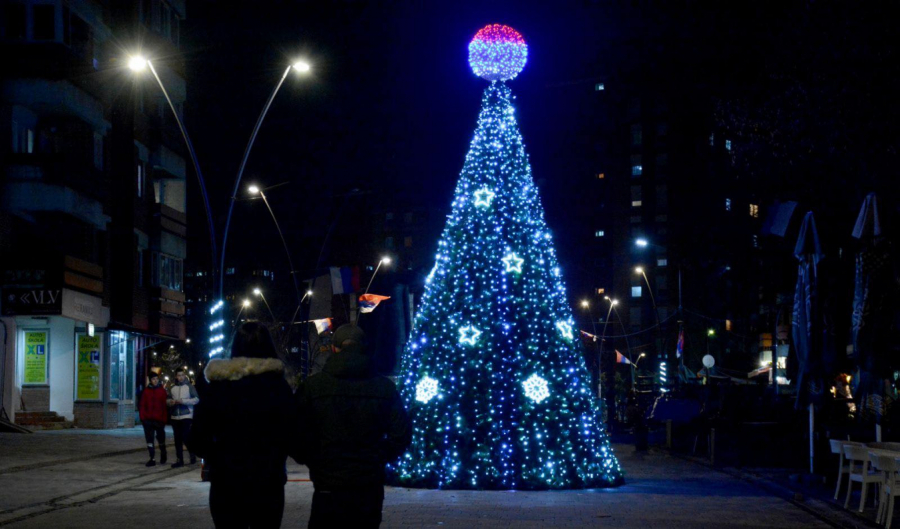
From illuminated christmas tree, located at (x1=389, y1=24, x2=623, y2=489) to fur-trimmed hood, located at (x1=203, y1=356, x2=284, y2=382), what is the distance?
10.3 meters

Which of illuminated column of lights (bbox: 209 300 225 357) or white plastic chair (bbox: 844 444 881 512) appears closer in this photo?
white plastic chair (bbox: 844 444 881 512)

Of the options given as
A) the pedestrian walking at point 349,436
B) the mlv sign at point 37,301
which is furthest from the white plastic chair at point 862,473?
the mlv sign at point 37,301

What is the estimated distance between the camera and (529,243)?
17281 mm

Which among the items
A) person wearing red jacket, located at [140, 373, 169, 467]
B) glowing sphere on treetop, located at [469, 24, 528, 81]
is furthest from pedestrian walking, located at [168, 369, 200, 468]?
glowing sphere on treetop, located at [469, 24, 528, 81]

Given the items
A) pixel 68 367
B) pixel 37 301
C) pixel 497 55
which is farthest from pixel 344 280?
pixel 497 55

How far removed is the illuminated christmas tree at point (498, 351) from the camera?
16.3 metres

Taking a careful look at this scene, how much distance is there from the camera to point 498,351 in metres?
16.7

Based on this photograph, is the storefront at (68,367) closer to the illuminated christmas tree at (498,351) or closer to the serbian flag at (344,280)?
the serbian flag at (344,280)

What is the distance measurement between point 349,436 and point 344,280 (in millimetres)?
35545

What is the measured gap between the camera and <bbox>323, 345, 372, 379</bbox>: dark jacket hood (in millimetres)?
6203

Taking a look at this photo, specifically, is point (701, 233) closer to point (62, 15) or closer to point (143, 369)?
point (143, 369)

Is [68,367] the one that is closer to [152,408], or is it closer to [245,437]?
[152,408]

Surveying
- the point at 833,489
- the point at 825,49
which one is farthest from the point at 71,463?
the point at 825,49

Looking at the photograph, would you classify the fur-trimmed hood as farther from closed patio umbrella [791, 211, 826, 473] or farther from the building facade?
the building facade
